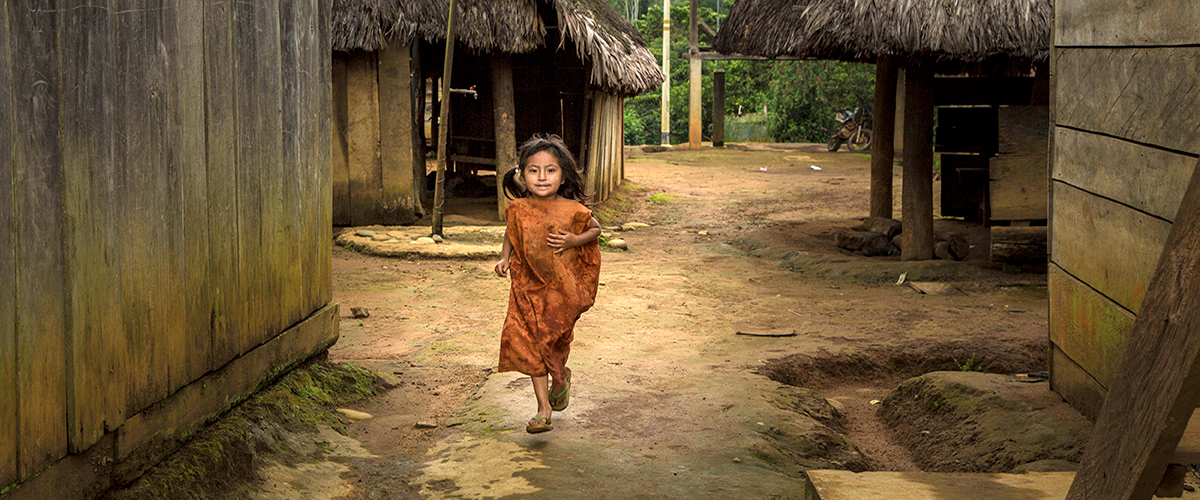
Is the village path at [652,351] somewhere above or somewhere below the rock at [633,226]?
below

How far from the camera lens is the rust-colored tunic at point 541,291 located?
12.9 feet

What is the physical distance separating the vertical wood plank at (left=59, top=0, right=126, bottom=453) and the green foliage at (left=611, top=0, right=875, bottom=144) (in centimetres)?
1945

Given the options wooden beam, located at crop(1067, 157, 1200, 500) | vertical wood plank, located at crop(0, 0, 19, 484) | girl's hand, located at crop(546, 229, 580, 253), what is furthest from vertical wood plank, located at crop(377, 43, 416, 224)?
wooden beam, located at crop(1067, 157, 1200, 500)

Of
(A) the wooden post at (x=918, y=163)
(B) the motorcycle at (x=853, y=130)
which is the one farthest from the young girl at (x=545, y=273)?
(B) the motorcycle at (x=853, y=130)

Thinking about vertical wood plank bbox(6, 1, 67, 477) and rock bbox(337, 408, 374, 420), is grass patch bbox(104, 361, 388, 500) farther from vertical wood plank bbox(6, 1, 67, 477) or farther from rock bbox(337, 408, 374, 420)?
vertical wood plank bbox(6, 1, 67, 477)

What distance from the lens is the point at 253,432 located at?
356 centimetres

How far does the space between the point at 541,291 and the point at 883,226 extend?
695 cm

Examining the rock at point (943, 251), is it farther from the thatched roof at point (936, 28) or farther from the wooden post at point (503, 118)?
the wooden post at point (503, 118)

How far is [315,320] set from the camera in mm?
4453

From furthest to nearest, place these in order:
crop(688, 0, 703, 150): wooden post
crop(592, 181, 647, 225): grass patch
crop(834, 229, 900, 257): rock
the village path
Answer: crop(688, 0, 703, 150): wooden post < crop(592, 181, 647, 225): grass patch < crop(834, 229, 900, 257): rock < the village path

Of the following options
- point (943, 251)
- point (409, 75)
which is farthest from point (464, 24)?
point (943, 251)

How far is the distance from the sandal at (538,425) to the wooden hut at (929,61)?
5.44 m

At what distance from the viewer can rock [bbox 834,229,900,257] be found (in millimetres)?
9727

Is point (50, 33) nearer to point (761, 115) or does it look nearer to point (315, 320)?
point (315, 320)
